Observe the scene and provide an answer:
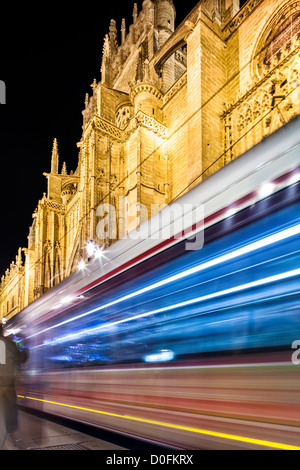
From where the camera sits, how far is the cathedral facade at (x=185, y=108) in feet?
38.9

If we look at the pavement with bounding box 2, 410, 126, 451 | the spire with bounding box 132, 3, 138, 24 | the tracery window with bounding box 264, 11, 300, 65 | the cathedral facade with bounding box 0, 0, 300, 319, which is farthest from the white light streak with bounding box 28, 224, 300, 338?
the spire with bounding box 132, 3, 138, 24

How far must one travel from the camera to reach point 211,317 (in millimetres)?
2389

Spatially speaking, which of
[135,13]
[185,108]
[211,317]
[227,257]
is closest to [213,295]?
[211,317]

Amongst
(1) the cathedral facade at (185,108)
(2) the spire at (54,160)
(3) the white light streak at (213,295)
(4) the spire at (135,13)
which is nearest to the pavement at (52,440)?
(3) the white light streak at (213,295)

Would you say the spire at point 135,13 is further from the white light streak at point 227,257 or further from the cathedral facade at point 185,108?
the white light streak at point 227,257

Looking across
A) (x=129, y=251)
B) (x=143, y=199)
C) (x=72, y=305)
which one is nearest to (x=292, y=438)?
(x=129, y=251)

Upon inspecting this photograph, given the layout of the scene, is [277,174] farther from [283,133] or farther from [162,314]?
[162,314]

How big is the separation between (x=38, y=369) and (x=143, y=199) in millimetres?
9968

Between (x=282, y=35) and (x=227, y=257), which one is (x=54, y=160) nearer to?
(x=282, y=35)

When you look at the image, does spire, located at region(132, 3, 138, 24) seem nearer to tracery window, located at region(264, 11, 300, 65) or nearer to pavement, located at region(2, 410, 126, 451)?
tracery window, located at region(264, 11, 300, 65)

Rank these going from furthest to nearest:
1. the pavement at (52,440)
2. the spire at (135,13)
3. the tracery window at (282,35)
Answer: the spire at (135,13) < the tracery window at (282,35) < the pavement at (52,440)

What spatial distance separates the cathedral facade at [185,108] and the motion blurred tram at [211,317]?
8.81 m

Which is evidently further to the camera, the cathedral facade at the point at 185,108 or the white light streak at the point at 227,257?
the cathedral facade at the point at 185,108

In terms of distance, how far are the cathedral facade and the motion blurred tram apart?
8.81 m
